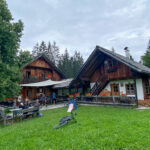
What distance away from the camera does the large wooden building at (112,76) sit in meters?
10.0

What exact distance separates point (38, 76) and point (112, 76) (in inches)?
460

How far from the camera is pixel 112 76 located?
11742 mm

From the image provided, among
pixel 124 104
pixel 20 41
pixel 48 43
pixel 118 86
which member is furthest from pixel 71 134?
pixel 48 43

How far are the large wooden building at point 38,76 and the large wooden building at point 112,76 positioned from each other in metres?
4.80

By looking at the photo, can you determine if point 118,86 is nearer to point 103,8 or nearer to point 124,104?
point 124,104

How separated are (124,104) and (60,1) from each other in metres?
10.3

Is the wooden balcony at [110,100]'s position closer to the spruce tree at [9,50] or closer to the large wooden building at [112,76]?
the large wooden building at [112,76]

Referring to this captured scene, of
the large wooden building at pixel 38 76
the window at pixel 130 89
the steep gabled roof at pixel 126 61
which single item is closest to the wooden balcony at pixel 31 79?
the large wooden building at pixel 38 76

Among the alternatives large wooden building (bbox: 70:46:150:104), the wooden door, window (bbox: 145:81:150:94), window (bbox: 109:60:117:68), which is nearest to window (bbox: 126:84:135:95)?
large wooden building (bbox: 70:46:150:104)

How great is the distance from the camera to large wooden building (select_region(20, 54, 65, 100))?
1620cm

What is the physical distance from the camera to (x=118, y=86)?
12.1m

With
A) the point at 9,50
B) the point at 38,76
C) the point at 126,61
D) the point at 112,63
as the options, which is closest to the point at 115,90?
the point at 112,63

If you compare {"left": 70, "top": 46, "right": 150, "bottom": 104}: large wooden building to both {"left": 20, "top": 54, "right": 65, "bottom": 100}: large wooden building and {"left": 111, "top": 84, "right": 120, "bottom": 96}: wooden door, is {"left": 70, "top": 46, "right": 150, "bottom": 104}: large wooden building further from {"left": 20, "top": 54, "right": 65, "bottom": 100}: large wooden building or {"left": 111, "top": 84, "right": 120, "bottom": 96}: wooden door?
{"left": 20, "top": 54, "right": 65, "bottom": 100}: large wooden building

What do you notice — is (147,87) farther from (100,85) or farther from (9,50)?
(9,50)
